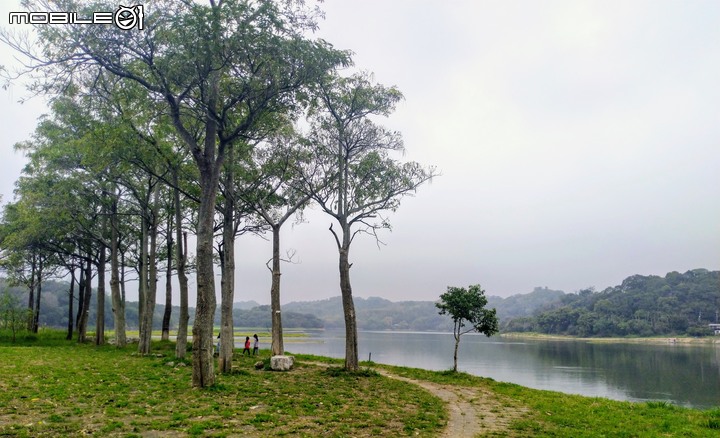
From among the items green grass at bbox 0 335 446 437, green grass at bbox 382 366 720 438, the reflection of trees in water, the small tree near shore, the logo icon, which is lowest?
the reflection of trees in water

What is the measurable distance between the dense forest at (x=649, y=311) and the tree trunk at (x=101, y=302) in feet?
399

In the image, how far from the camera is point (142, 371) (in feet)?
64.2

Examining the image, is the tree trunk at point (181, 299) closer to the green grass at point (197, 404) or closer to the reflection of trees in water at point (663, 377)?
the green grass at point (197, 404)

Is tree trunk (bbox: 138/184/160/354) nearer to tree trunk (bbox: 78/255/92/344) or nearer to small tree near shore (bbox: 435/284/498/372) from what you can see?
tree trunk (bbox: 78/255/92/344)

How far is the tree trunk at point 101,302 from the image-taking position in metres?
35.2

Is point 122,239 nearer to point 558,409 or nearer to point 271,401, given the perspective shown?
point 271,401

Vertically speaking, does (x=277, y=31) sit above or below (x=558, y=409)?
above

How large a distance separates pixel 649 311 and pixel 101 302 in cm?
13142

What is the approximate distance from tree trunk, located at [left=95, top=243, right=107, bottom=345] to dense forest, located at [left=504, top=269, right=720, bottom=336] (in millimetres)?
121534

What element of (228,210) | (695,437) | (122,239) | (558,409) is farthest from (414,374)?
(122,239)

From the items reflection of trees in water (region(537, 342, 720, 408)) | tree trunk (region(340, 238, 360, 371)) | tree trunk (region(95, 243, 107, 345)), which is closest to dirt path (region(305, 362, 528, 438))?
tree trunk (region(340, 238, 360, 371))

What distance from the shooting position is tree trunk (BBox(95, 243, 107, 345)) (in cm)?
3519

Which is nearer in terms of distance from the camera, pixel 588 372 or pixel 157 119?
pixel 157 119

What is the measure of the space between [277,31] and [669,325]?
131998mm
